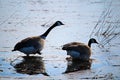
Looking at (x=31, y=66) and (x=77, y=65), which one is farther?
(x=77, y=65)

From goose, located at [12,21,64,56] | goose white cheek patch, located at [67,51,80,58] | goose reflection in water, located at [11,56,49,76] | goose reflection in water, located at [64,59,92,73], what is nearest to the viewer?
goose reflection in water, located at [11,56,49,76]

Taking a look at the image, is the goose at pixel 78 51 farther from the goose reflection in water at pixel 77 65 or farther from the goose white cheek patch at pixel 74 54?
the goose reflection in water at pixel 77 65

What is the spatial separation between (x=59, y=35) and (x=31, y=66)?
436cm

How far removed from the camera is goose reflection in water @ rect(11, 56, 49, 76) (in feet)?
34.6

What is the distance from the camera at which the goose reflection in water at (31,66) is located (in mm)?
10531

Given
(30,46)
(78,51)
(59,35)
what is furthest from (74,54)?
(59,35)

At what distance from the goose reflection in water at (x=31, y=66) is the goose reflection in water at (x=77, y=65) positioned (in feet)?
2.27

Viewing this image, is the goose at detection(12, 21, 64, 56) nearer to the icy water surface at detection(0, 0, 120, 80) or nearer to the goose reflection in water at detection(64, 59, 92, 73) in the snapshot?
the icy water surface at detection(0, 0, 120, 80)

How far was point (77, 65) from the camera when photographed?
448 inches

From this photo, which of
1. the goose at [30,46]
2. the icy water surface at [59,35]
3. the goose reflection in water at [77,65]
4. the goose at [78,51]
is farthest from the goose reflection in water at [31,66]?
the goose at [78,51]

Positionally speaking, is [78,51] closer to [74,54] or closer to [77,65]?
[74,54]

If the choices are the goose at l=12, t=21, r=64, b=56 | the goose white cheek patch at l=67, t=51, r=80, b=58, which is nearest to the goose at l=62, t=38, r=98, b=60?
the goose white cheek patch at l=67, t=51, r=80, b=58

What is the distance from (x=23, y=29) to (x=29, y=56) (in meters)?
4.14

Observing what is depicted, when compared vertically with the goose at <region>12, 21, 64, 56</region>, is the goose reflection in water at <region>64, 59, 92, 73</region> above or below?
below
